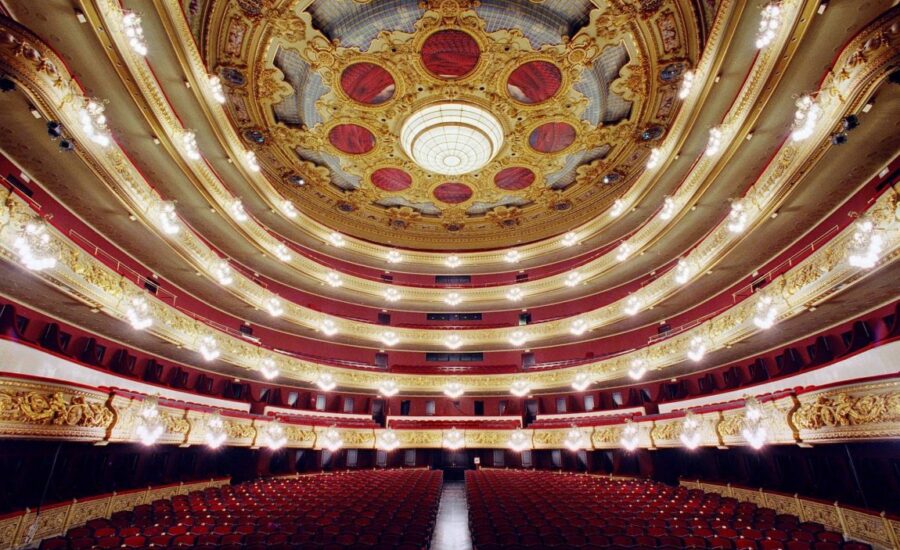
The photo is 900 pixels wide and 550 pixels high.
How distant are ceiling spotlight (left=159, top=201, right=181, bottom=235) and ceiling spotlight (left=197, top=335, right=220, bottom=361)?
3.32 m

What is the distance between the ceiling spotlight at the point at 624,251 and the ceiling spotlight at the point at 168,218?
627 inches

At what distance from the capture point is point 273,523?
241 inches

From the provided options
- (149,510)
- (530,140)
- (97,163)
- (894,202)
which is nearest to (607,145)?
(530,140)

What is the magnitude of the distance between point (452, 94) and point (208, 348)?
455 inches

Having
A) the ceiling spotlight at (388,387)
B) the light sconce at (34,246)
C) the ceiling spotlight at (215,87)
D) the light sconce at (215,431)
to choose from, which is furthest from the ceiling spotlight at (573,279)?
the light sconce at (34,246)

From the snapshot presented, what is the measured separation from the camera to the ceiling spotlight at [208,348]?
1171cm

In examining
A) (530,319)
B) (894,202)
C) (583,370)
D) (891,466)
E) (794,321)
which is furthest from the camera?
(530,319)

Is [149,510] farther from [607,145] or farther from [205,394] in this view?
[607,145]

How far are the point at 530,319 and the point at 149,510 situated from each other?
17841mm

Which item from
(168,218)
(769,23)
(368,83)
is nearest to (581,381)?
(769,23)

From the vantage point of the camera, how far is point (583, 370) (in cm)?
1778

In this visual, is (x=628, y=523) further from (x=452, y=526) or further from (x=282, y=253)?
(x=282, y=253)

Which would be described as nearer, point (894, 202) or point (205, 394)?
point (894, 202)

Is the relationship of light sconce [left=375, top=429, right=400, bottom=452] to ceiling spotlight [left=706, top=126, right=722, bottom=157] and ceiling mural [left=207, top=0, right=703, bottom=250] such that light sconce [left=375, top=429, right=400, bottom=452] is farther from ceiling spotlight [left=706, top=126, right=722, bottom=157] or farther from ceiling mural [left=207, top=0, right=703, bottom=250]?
ceiling spotlight [left=706, top=126, right=722, bottom=157]
